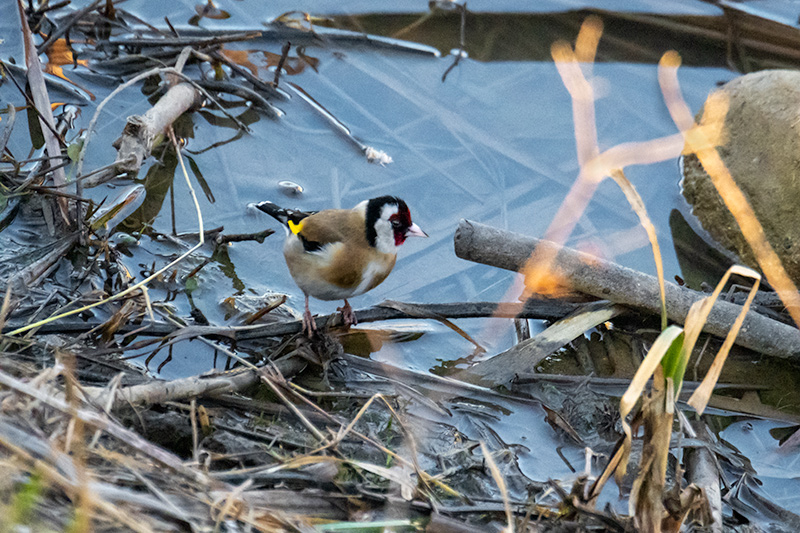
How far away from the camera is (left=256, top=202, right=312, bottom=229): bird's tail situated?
170 inches

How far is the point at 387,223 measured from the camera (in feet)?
13.5

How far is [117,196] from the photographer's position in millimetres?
4609

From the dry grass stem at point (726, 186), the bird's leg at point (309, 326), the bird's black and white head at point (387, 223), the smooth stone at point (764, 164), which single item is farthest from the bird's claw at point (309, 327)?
the smooth stone at point (764, 164)

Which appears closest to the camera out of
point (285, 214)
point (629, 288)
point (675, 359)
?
point (675, 359)

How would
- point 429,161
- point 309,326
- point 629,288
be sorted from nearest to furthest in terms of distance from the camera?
point 309,326, point 629,288, point 429,161

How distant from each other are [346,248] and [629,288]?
1501mm

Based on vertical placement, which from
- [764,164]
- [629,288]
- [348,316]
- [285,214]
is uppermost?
[764,164]

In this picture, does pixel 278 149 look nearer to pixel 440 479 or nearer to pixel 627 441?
pixel 440 479

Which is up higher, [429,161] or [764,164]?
[764,164]

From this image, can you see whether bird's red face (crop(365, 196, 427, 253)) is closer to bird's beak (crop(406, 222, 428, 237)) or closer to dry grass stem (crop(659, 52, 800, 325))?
bird's beak (crop(406, 222, 428, 237))

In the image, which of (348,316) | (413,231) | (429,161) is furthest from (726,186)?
(348,316)

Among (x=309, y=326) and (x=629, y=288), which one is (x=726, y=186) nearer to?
(x=629, y=288)

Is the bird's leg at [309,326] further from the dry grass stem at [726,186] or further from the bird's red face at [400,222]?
the dry grass stem at [726,186]

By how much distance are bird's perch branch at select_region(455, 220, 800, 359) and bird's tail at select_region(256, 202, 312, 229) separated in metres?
1.02
